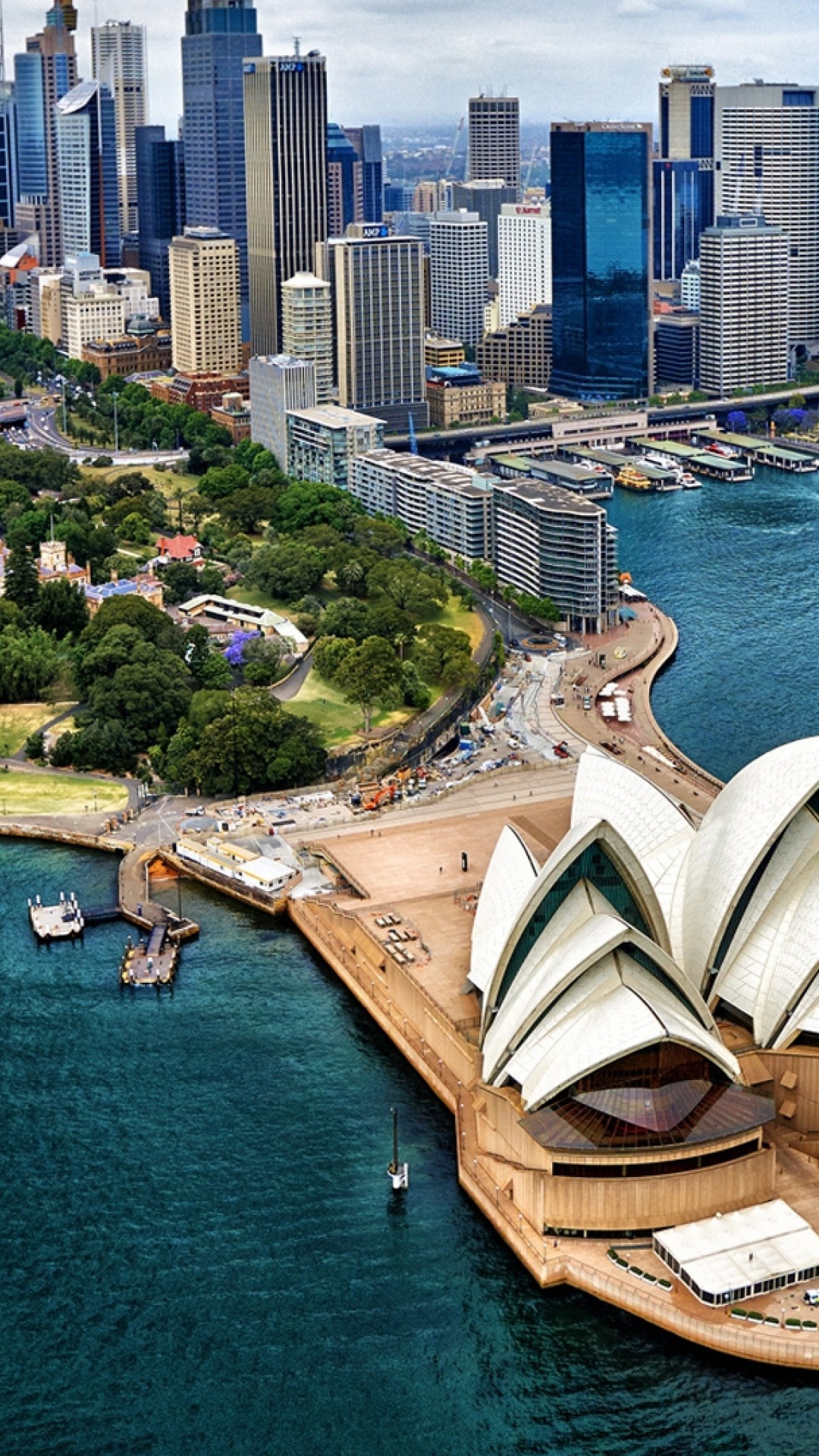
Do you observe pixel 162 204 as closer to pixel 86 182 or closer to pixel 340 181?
pixel 86 182

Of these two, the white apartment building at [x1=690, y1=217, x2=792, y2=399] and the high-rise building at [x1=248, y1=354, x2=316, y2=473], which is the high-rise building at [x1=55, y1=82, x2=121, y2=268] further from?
the high-rise building at [x1=248, y1=354, x2=316, y2=473]

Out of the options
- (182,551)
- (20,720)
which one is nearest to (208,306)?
(182,551)

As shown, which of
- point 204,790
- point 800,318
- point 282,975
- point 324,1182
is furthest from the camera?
point 800,318

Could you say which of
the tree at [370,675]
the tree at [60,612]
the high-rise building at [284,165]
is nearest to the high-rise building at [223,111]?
the high-rise building at [284,165]

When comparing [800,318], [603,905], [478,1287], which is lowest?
[478,1287]

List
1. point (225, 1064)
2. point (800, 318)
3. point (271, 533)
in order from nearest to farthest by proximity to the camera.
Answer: point (225, 1064) → point (271, 533) → point (800, 318)

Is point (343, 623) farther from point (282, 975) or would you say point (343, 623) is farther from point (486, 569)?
point (282, 975)

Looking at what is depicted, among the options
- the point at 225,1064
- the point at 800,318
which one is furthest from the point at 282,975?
the point at 800,318
